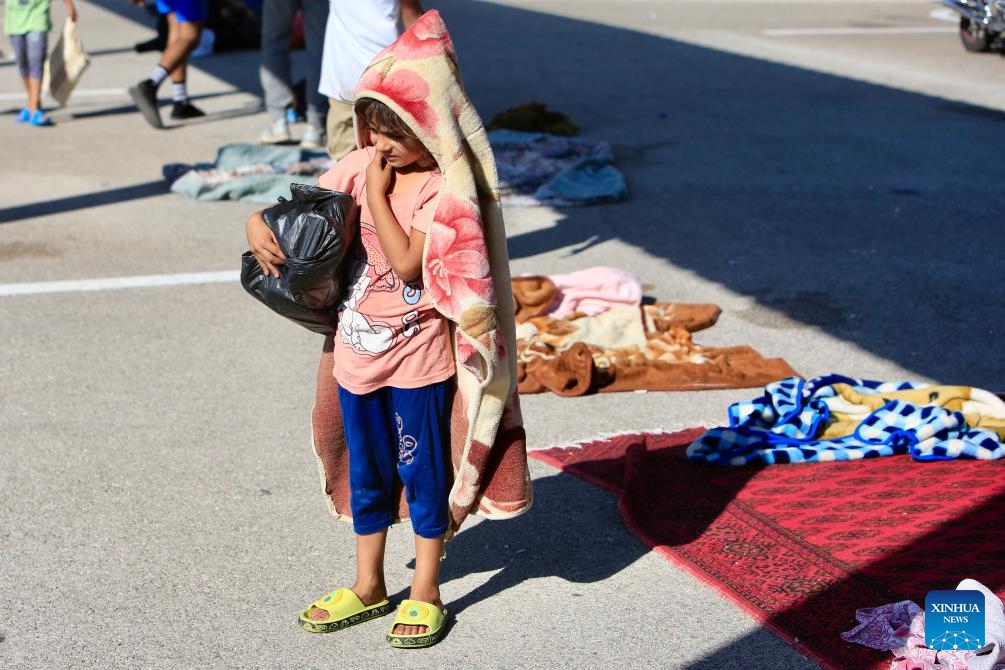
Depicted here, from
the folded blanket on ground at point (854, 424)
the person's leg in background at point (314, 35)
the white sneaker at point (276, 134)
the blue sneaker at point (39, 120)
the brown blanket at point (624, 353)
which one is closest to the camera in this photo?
the folded blanket on ground at point (854, 424)

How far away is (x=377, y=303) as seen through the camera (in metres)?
3.20

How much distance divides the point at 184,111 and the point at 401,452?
28.3ft

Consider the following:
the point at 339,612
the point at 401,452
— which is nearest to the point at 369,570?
the point at 339,612

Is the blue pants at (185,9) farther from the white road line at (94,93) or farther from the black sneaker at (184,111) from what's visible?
the white road line at (94,93)

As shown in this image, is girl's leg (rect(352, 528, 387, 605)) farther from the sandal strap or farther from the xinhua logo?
the xinhua logo

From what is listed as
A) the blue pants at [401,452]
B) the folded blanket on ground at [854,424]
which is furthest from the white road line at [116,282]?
the blue pants at [401,452]

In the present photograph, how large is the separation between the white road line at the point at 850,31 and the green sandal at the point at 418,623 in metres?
14.7

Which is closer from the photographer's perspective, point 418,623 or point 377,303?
point 377,303

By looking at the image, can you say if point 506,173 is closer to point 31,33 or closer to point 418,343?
point 31,33

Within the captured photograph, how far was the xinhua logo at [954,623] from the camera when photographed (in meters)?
2.94

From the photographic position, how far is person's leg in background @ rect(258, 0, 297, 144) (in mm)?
9625

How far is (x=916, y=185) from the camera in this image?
8.81 m

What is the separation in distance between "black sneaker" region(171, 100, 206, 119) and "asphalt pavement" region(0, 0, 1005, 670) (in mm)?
308

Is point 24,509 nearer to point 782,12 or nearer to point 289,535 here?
point 289,535
